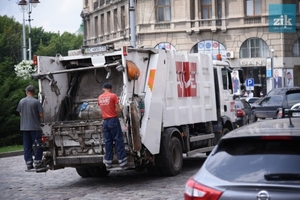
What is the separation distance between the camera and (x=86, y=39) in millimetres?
80000

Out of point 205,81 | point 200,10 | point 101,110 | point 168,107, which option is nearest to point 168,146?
point 168,107

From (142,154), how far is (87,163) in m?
1.09

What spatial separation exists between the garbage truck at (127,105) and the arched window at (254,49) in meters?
46.2

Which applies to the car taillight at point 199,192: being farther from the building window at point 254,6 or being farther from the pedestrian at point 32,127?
the building window at point 254,6

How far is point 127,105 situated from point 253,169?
7.86 meters

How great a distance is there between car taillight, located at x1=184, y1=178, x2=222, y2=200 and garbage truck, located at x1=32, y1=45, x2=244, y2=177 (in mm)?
7475

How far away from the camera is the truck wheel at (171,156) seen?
47.2ft

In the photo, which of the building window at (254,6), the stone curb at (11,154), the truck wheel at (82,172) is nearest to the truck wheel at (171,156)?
the truck wheel at (82,172)

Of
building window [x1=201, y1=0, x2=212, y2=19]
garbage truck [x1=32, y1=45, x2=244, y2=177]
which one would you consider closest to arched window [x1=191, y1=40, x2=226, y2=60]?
building window [x1=201, y1=0, x2=212, y2=19]

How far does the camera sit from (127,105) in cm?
1333

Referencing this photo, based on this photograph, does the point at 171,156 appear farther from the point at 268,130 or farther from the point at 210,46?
the point at 210,46

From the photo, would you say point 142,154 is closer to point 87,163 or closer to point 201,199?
point 87,163
